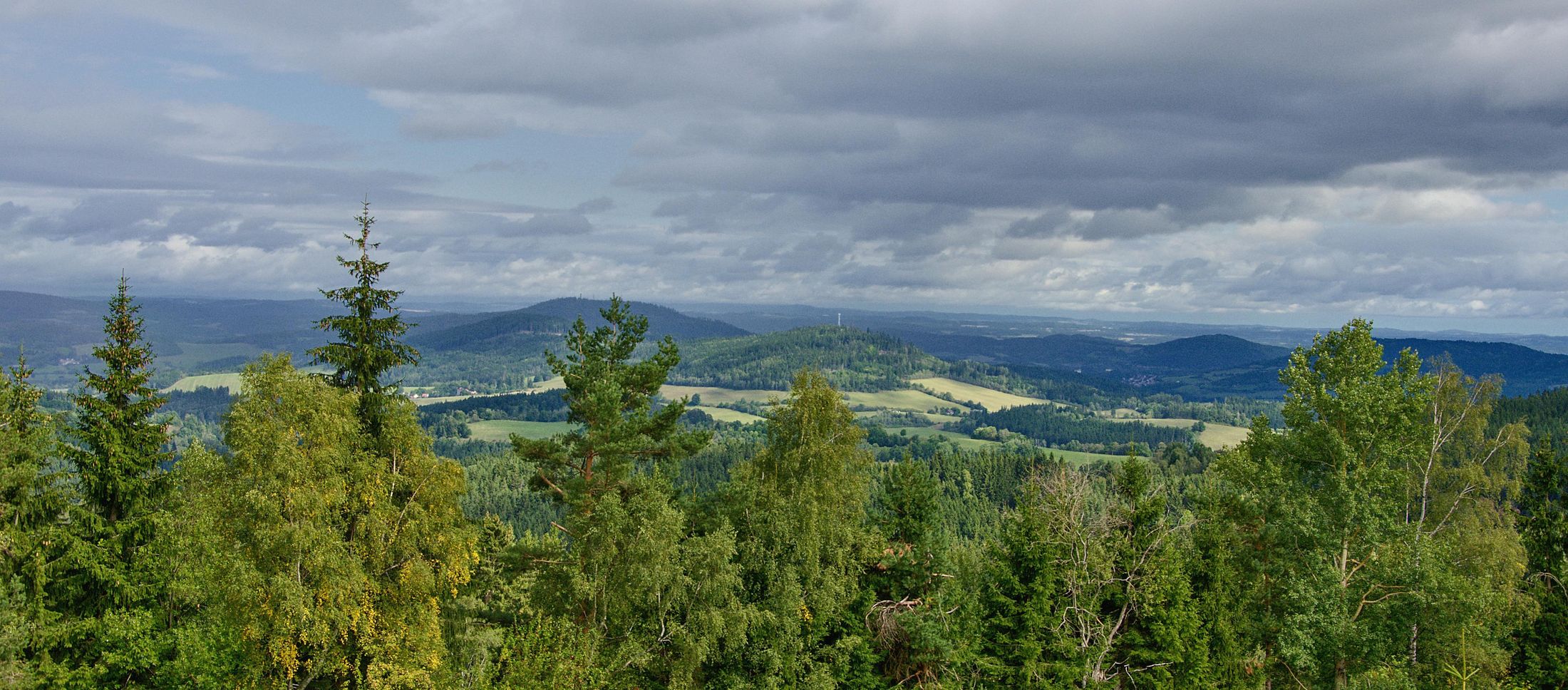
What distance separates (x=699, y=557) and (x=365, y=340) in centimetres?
1427

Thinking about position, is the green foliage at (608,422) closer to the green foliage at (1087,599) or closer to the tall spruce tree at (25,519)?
the green foliage at (1087,599)

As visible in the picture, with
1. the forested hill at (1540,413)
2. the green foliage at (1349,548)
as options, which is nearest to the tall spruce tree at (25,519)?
the green foliage at (1349,548)

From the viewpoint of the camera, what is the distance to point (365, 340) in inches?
1202

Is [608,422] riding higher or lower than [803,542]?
higher

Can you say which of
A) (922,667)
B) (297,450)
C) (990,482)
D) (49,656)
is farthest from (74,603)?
(990,482)

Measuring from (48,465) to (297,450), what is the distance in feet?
56.3

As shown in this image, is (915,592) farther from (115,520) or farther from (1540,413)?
(1540,413)

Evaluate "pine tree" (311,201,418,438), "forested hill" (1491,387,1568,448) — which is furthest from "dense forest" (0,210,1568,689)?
"forested hill" (1491,387,1568,448)

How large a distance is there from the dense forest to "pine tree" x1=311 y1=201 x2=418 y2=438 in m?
0.10

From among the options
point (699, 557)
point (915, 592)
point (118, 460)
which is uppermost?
point (118, 460)

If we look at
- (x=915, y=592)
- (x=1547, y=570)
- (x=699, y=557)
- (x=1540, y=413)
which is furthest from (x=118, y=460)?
(x=1540, y=413)

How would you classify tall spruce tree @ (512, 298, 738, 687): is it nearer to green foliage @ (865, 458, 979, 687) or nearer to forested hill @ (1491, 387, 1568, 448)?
green foliage @ (865, 458, 979, 687)

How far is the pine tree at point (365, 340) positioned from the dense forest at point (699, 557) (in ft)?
0.32

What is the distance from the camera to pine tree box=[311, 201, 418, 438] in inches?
1182
